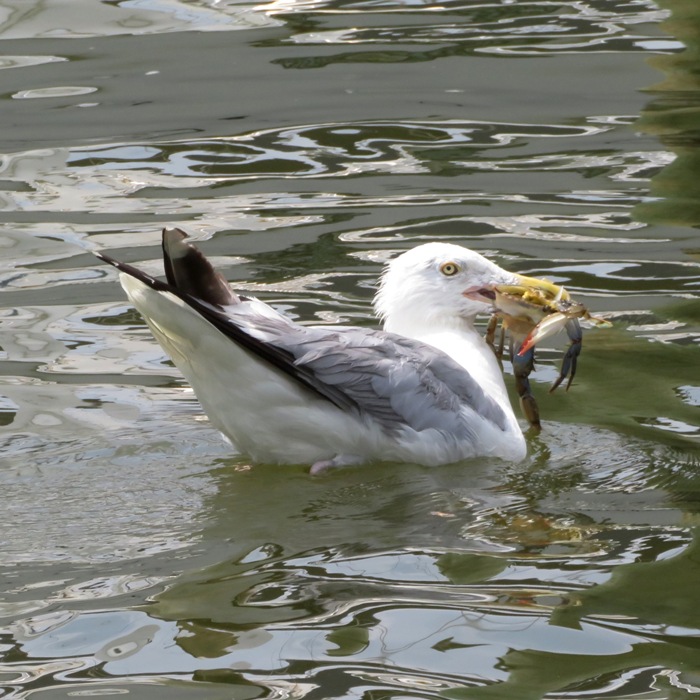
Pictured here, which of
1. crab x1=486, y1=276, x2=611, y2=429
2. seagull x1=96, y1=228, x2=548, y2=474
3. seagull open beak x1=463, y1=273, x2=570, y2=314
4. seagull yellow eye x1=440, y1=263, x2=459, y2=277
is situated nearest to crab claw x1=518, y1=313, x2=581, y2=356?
crab x1=486, y1=276, x2=611, y2=429

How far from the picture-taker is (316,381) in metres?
6.73

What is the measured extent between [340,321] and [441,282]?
4.48 ft

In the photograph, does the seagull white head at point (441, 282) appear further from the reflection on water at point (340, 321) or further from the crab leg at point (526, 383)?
the reflection on water at point (340, 321)

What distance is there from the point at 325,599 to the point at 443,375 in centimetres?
185

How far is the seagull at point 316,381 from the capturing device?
253 inches

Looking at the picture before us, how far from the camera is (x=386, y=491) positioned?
22.3 ft

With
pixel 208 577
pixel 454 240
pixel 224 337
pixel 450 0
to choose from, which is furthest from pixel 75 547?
pixel 450 0

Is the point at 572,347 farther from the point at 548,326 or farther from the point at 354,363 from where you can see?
the point at 354,363

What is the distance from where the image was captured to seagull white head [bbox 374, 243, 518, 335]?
7.60 metres

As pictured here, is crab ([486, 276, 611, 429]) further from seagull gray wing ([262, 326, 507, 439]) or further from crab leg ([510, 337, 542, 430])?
seagull gray wing ([262, 326, 507, 439])

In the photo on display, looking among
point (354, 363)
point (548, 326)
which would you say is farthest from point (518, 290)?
point (354, 363)

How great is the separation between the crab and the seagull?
9cm

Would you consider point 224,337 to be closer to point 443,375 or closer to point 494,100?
point 443,375

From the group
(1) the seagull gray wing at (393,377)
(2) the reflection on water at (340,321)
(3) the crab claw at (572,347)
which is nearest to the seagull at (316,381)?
(1) the seagull gray wing at (393,377)
